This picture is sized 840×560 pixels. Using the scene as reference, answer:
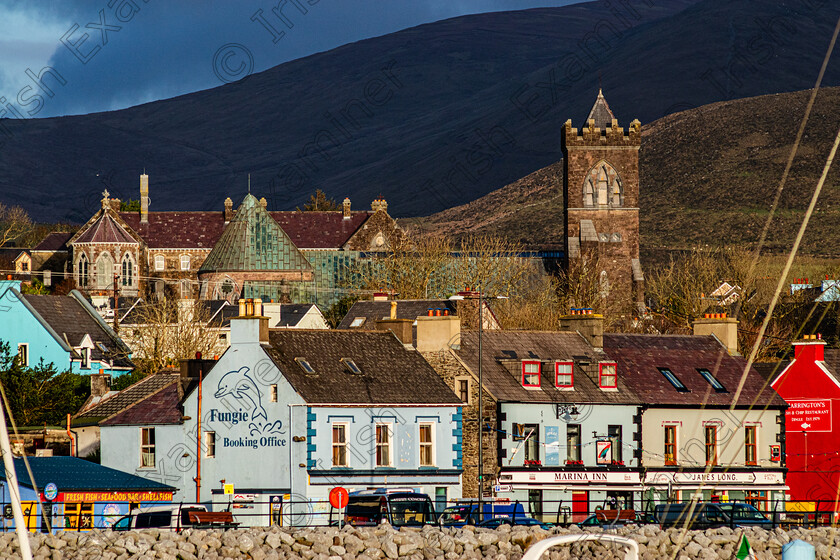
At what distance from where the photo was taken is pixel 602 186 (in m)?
128

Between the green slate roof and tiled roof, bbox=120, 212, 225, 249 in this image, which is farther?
tiled roof, bbox=120, 212, 225, 249

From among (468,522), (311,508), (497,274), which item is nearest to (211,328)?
(497,274)

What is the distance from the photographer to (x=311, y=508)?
45.0m

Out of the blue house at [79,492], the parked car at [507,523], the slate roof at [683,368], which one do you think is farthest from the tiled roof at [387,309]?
the parked car at [507,523]

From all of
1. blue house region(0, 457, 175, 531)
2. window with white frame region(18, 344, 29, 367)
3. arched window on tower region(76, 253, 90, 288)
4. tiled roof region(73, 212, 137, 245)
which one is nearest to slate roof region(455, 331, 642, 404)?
blue house region(0, 457, 175, 531)

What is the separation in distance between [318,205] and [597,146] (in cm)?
6704

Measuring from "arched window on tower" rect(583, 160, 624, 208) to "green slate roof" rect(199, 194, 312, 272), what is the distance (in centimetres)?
2557

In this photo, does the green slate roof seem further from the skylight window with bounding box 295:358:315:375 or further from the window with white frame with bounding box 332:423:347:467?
the window with white frame with bounding box 332:423:347:467

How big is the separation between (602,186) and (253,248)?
3127cm

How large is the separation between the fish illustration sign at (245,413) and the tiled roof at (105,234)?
303 feet

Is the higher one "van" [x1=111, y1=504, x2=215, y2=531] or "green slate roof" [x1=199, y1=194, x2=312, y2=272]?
"green slate roof" [x1=199, y1=194, x2=312, y2=272]

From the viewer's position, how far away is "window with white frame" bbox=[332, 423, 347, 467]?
1882 inches

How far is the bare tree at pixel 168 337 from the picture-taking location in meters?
79.6

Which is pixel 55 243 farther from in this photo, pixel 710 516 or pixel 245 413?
pixel 710 516
